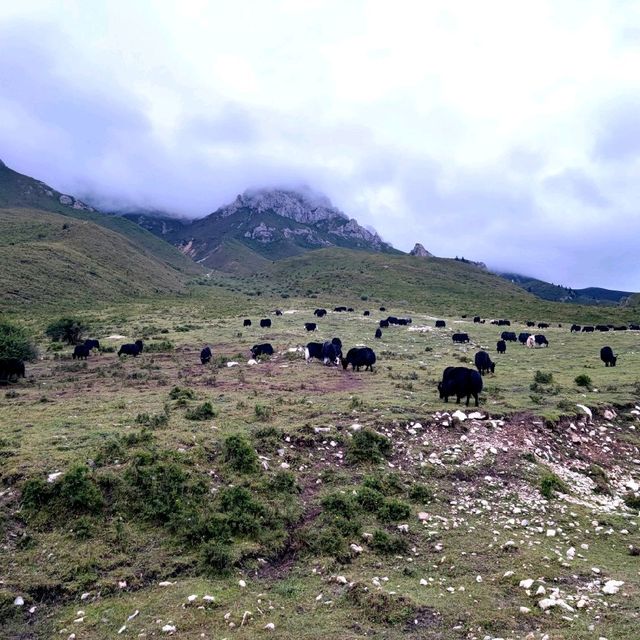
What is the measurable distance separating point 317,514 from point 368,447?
3.14 meters

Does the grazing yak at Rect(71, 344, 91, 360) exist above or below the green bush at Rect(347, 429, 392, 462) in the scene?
below

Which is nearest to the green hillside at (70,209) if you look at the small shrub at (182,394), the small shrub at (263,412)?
the small shrub at (182,394)

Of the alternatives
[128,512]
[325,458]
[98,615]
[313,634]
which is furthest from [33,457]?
[313,634]

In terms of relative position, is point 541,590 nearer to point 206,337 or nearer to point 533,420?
point 533,420

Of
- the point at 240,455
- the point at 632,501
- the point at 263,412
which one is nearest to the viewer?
the point at 632,501

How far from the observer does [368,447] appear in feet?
45.0

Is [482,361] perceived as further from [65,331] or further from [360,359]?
[65,331]

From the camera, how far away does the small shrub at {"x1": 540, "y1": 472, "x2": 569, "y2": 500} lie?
11930 millimetres

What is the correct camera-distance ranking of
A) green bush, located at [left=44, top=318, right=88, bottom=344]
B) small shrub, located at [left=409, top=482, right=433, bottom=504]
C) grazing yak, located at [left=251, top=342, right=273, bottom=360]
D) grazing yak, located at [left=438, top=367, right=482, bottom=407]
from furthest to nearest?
green bush, located at [left=44, top=318, right=88, bottom=344]
grazing yak, located at [left=251, top=342, right=273, bottom=360]
grazing yak, located at [left=438, top=367, right=482, bottom=407]
small shrub, located at [left=409, top=482, right=433, bottom=504]

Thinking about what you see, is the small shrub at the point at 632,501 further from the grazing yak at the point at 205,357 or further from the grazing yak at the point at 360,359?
the grazing yak at the point at 205,357

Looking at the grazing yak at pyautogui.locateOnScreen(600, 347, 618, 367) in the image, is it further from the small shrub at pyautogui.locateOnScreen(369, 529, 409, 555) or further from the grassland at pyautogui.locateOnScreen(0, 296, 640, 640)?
the small shrub at pyautogui.locateOnScreen(369, 529, 409, 555)

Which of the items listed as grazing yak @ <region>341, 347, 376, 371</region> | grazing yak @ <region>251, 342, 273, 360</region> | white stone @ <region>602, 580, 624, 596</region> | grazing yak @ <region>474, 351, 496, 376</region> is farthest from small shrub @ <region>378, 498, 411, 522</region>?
grazing yak @ <region>251, 342, 273, 360</region>

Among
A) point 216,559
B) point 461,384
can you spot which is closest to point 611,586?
point 216,559

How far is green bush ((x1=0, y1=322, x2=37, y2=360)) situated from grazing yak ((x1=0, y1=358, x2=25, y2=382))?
235mm
